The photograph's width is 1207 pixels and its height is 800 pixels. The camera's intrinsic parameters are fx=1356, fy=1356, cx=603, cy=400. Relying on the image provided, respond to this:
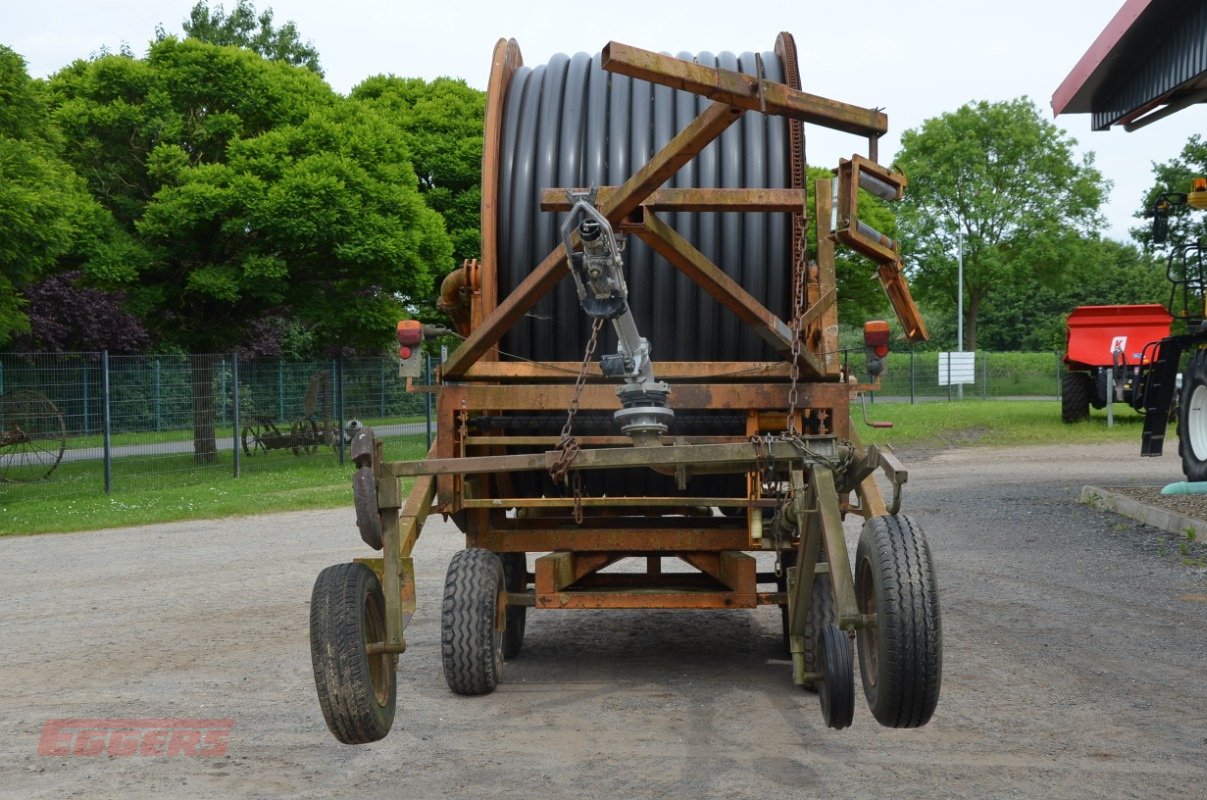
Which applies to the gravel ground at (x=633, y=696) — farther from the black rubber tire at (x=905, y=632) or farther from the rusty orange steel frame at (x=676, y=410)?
the black rubber tire at (x=905, y=632)

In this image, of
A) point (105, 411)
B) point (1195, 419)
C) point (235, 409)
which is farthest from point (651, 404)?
point (235, 409)

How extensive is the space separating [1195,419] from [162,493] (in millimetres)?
12991

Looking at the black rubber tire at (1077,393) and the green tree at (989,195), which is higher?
the green tree at (989,195)

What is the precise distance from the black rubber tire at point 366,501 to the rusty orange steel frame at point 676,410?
6 centimetres

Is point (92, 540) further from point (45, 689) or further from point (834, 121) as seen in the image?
point (834, 121)

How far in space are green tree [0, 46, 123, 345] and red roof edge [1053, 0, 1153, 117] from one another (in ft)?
38.4

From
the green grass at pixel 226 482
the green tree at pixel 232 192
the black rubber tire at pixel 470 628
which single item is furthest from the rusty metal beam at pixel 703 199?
the green tree at pixel 232 192

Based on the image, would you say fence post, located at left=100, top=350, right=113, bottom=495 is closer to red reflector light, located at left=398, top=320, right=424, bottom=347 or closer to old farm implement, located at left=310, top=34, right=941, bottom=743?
old farm implement, located at left=310, top=34, right=941, bottom=743

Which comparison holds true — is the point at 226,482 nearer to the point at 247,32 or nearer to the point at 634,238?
the point at 634,238

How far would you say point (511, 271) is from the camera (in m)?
7.36

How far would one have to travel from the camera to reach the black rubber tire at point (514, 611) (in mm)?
7605

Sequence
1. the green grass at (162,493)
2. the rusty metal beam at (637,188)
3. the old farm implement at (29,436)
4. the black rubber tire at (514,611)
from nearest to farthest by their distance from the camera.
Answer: the rusty metal beam at (637,188) < the black rubber tire at (514,611) < the green grass at (162,493) < the old farm implement at (29,436)

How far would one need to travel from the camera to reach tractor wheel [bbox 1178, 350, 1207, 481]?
44.9 ft

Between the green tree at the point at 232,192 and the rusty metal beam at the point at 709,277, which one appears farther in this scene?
the green tree at the point at 232,192
